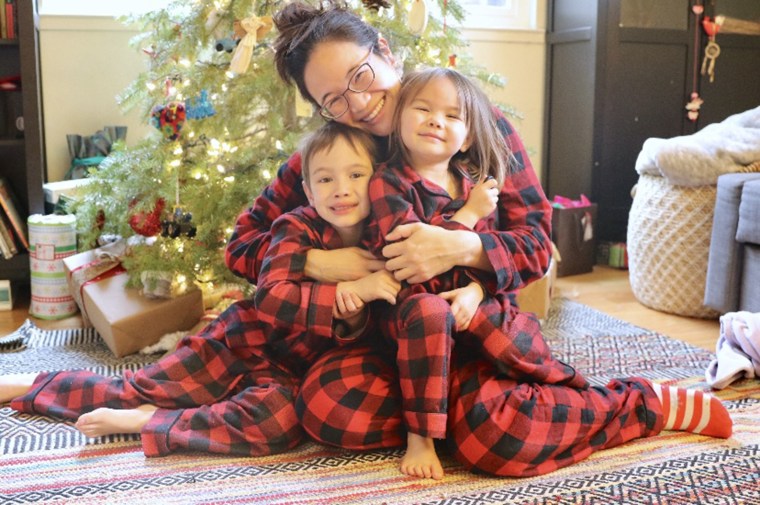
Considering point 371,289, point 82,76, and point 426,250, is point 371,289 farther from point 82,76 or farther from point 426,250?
point 82,76

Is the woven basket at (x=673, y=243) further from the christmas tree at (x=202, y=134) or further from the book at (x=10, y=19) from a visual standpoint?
the book at (x=10, y=19)

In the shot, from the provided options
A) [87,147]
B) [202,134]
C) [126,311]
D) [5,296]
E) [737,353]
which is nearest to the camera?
[737,353]

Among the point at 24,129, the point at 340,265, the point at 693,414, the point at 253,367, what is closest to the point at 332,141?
the point at 340,265

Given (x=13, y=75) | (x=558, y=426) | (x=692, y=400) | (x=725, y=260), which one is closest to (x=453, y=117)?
(x=558, y=426)

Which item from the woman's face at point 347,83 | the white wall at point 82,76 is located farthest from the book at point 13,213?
the woman's face at point 347,83

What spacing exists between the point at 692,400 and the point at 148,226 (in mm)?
1465

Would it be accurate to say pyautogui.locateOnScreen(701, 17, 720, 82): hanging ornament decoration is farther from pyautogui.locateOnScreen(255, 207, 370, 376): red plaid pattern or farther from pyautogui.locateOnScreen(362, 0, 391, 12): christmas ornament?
pyautogui.locateOnScreen(255, 207, 370, 376): red plaid pattern

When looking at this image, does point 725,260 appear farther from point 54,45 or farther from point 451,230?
point 54,45

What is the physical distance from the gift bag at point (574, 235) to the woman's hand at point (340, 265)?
73.6 inches

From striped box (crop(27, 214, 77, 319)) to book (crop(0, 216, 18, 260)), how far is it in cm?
22

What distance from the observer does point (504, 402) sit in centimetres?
147

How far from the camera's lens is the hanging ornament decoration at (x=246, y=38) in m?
2.25

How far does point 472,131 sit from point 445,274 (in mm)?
256

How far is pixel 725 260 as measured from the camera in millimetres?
2455
